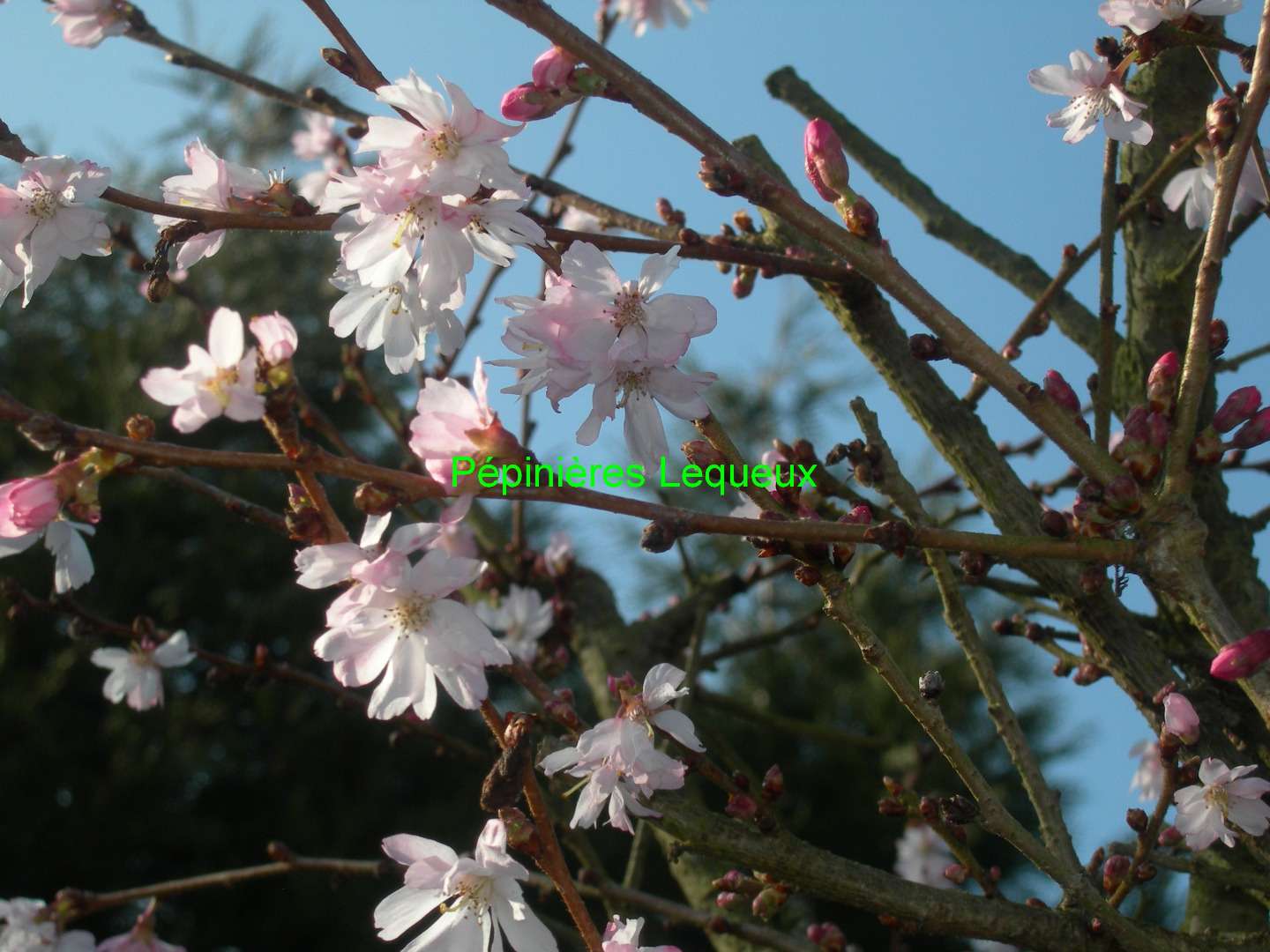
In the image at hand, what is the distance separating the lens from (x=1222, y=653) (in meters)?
1.27

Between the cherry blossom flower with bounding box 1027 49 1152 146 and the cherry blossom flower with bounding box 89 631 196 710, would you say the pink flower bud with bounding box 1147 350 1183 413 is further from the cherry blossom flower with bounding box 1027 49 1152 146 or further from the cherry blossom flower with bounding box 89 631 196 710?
the cherry blossom flower with bounding box 89 631 196 710

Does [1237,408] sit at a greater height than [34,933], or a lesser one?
greater

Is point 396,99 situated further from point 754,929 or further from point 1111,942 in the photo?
point 754,929

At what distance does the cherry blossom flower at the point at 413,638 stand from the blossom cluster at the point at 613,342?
242 millimetres

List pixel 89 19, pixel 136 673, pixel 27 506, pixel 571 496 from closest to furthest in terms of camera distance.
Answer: pixel 571 496 < pixel 27 506 < pixel 89 19 < pixel 136 673

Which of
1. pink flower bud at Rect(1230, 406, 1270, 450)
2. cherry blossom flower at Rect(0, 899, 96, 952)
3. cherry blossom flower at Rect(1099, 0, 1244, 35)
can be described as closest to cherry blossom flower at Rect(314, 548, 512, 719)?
pink flower bud at Rect(1230, 406, 1270, 450)

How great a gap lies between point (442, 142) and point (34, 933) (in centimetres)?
177

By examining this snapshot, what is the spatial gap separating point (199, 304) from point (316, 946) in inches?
210

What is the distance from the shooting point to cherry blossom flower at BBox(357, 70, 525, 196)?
1.21m

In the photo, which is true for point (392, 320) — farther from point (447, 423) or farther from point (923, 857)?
point (923, 857)

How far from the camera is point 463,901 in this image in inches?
48.6

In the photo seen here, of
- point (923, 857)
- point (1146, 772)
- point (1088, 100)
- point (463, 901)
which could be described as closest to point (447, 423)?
point (463, 901)

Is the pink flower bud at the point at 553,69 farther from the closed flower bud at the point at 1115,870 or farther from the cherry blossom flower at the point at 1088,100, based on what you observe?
the closed flower bud at the point at 1115,870

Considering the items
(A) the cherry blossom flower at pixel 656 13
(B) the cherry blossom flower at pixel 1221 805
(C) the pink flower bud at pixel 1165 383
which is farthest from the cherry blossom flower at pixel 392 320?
(A) the cherry blossom flower at pixel 656 13
